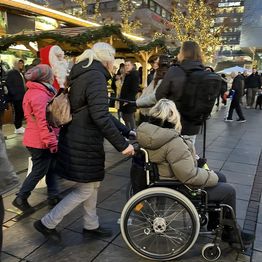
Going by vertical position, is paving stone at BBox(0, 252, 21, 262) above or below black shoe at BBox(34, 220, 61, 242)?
below

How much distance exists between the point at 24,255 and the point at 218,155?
4504 millimetres

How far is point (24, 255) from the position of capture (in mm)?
2889

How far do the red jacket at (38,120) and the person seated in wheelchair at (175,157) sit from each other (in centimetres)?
115

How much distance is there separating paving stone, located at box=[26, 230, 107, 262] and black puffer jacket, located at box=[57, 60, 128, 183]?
659 mm

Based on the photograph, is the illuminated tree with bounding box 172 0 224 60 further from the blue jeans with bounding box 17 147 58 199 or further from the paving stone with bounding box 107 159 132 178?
the blue jeans with bounding box 17 147 58 199

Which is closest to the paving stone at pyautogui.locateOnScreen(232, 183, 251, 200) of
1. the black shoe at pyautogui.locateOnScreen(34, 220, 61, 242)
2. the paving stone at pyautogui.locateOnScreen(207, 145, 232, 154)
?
the paving stone at pyautogui.locateOnScreen(207, 145, 232, 154)

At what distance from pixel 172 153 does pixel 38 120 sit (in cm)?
153

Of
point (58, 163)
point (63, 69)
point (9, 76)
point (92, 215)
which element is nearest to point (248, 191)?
point (92, 215)

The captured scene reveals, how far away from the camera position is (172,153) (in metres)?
2.66

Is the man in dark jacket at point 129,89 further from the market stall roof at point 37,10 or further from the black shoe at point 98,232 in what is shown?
the market stall roof at point 37,10

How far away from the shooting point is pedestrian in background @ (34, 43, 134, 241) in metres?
2.72

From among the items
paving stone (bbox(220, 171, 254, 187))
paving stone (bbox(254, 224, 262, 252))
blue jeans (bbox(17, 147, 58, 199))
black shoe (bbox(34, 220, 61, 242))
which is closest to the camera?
black shoe (bbox(34, 220, 61, 242))

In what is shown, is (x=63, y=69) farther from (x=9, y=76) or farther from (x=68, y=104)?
(x=9, y=76)

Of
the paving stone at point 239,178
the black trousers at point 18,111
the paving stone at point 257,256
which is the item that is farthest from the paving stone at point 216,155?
the black trousers at point 18,111
